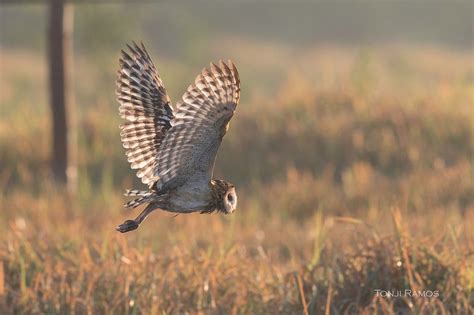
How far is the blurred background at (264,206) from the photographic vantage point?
500 centimetres

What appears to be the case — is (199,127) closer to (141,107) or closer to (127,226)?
(127,226)

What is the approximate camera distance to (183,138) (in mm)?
3725

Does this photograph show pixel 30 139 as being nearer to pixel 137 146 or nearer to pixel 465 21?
pixel 137 146

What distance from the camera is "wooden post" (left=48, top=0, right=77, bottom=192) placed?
934 cm

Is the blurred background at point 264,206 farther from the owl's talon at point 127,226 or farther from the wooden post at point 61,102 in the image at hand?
the owl's talon at point 127,226

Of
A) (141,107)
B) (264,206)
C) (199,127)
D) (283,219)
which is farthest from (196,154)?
(264,206)

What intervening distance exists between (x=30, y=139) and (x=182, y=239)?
182 inches

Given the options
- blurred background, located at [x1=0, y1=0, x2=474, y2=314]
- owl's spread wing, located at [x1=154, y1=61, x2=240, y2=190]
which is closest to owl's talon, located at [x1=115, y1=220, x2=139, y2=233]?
owl's spread wing, located at [x1=154, y1=61, x2=240, y2=190]

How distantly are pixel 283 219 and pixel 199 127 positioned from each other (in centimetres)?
466

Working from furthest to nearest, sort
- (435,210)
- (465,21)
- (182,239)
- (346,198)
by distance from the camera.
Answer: (465,21) < (346,198) < (435,210) < (182,239)

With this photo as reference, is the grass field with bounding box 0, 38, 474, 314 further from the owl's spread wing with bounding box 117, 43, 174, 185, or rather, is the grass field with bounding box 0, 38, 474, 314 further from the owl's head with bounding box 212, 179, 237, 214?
the owl's head with bounding box 212, 179, 237, 214

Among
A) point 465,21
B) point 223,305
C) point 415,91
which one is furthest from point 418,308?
point 465,21

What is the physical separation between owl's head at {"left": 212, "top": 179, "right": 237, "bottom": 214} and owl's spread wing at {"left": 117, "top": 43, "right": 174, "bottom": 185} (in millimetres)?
607

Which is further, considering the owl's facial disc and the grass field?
the grass field
